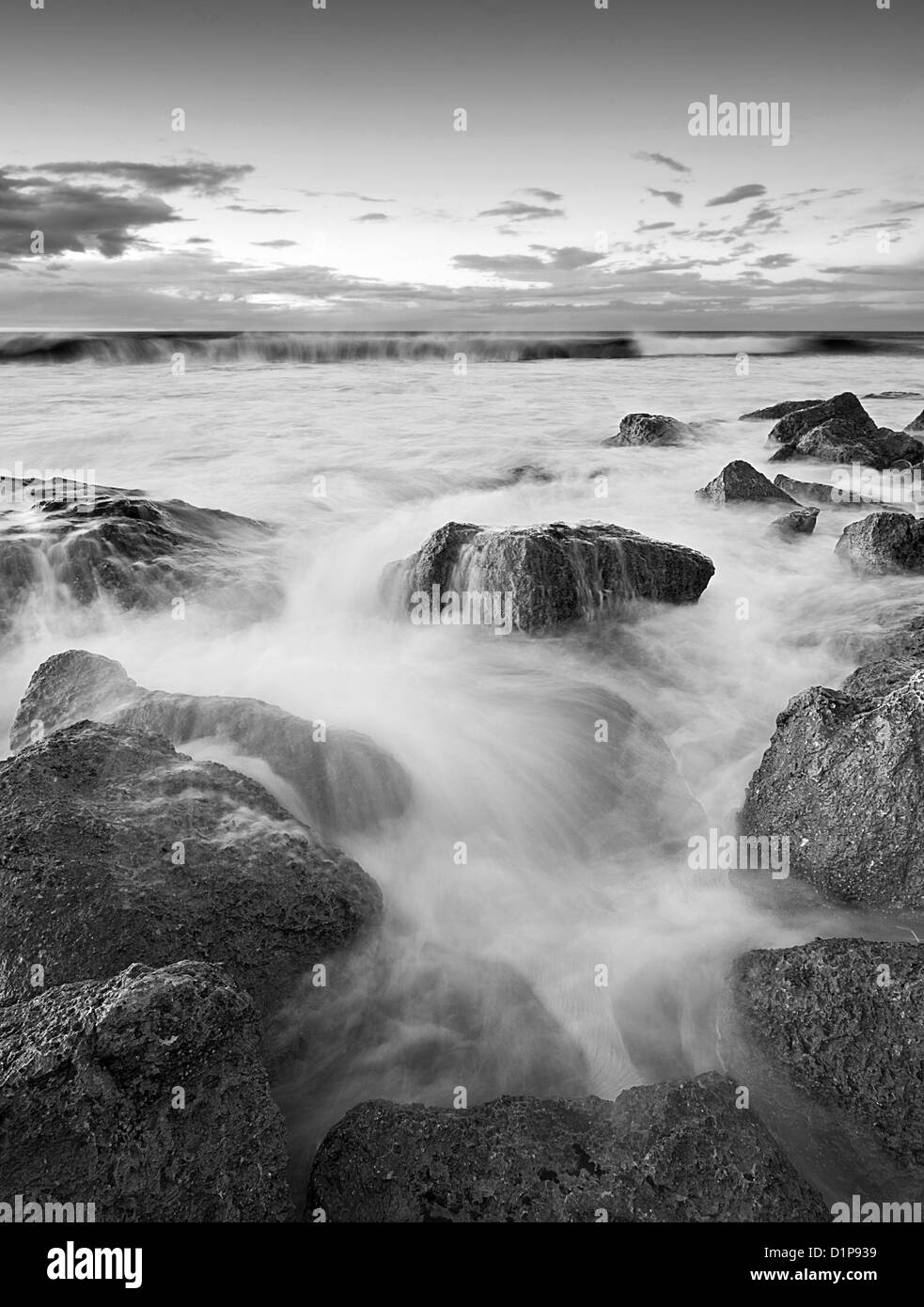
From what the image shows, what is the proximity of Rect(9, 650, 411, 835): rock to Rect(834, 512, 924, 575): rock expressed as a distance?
679 centimetres

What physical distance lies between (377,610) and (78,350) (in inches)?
1594

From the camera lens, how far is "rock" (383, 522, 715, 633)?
794cm

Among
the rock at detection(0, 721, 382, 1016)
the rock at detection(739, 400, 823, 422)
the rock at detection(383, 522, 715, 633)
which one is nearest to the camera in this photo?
the rock at detection(0, 721, 382, 1016)

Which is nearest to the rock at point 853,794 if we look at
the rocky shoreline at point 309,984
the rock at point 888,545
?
the rocky shoreline at point 309,984

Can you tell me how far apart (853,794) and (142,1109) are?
3726 mm

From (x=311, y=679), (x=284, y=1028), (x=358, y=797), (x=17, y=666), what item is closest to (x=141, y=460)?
(x=17, y=666)

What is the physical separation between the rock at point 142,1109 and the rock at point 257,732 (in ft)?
7.85

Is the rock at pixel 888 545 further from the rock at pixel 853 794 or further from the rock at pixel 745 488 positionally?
the rock at pixel 853 794

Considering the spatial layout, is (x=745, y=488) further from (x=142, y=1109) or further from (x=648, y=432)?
(x=142, y=1109)

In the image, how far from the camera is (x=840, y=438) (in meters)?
15.8

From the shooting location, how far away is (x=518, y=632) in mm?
8078

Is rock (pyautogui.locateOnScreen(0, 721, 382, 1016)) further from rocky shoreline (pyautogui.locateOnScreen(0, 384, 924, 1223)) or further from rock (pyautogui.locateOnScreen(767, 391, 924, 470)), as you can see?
rock (pyautogui.locateOnScreen(767, 391, 924, 470))

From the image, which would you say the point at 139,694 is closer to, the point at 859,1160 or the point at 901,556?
the point at 859,1160

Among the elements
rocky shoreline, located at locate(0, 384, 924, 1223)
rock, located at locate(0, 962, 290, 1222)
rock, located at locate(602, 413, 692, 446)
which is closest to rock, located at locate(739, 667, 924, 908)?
rocky shoreline, located at locate(0, 384, 924, 1223)
